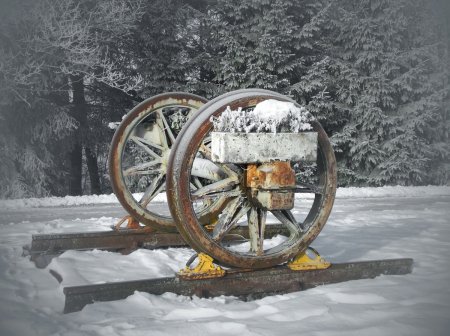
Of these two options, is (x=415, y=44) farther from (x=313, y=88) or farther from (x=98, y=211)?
(x=98, y=211)

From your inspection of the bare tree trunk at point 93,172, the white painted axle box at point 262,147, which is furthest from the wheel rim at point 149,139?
the bare tree trunk at point 93,172

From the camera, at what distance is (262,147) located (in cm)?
414

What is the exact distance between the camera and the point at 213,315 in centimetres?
368

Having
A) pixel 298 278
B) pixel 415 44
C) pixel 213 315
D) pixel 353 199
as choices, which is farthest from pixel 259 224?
pixel 415 44

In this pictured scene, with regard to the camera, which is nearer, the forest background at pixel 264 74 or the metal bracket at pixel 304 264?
the metal bracket at pixel 304 264

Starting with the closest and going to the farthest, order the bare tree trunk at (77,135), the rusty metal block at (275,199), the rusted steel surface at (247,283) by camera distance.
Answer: the rusted steel surface at (247,283)
the rusty metal block at (275,199)
the bare tree trunk at (77,135)

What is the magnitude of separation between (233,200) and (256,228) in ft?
1.03

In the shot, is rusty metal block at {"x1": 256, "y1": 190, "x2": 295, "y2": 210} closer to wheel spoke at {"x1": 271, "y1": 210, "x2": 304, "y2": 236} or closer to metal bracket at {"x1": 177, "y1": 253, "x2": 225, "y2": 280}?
wheel spoke at {"x1": 271, "y1": 210, "x2": 304, "y2": 236}

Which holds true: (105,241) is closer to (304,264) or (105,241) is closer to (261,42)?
(304,264)

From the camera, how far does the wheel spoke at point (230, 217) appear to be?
4.32 metres

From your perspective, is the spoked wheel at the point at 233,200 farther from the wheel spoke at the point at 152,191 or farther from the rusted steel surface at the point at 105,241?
the wheel spoke at the point at 152,191

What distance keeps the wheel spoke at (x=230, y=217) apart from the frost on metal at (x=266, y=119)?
2.22 ft

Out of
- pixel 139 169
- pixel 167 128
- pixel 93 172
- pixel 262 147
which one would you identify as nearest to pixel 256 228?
pixel 262 147

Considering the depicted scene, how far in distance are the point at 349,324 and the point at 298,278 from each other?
0.97 metres
